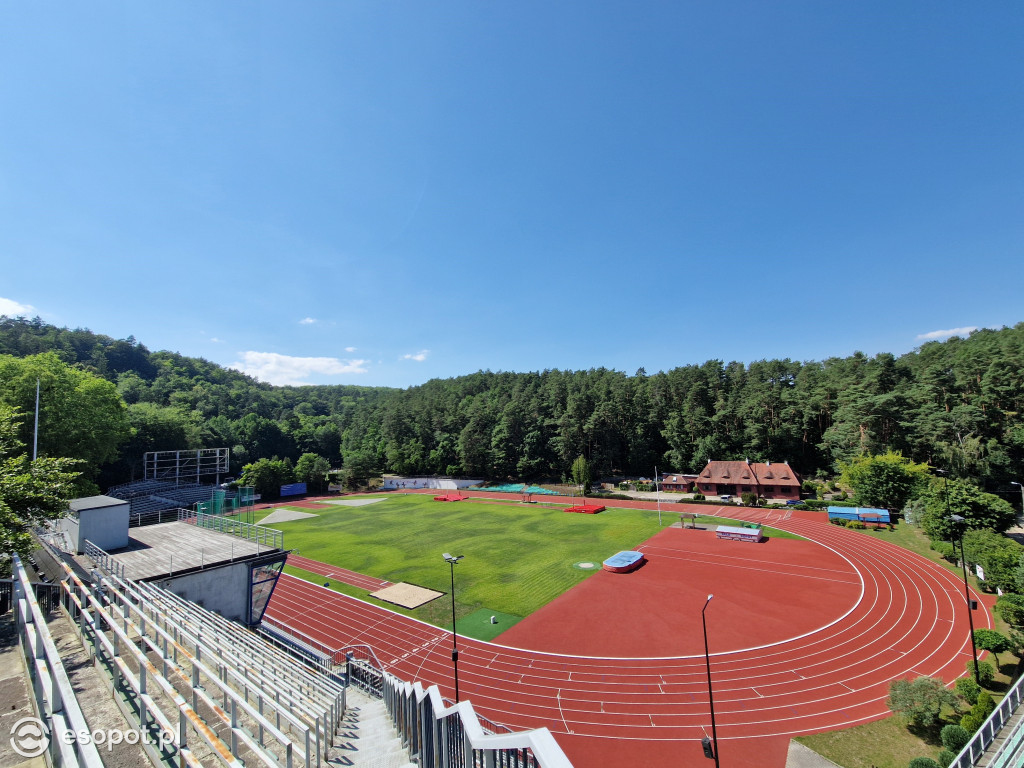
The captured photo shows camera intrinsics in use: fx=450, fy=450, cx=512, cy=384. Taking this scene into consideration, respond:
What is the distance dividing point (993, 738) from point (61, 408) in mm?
56463

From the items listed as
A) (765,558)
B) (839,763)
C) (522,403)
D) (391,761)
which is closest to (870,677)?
(839,763)

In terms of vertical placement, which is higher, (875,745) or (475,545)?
(875,745)

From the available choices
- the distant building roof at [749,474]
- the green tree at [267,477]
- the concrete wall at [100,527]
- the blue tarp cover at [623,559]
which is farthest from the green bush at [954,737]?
the green tree at [267,477]

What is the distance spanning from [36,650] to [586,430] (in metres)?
72.4

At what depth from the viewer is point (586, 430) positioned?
246 ft

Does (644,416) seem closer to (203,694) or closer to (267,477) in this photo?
(267,477)

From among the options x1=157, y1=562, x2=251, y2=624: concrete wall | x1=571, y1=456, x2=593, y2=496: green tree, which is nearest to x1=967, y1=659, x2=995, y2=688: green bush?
x1=157, y1=562, x2=251, y2=624: concrete wall

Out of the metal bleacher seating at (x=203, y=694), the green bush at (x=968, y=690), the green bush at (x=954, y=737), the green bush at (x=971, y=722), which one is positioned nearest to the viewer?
the metal bleacher seating at (x=203, y=694)

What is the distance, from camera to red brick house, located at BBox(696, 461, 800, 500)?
5528 centimetres

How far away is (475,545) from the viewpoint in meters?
40.2

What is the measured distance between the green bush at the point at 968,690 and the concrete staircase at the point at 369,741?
782 inches

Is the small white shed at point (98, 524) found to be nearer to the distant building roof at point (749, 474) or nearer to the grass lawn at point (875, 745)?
the grass lawn at point (875, 745)

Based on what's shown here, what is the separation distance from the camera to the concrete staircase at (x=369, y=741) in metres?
8.45

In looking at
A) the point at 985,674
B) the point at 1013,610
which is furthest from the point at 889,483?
the point at 985,674
